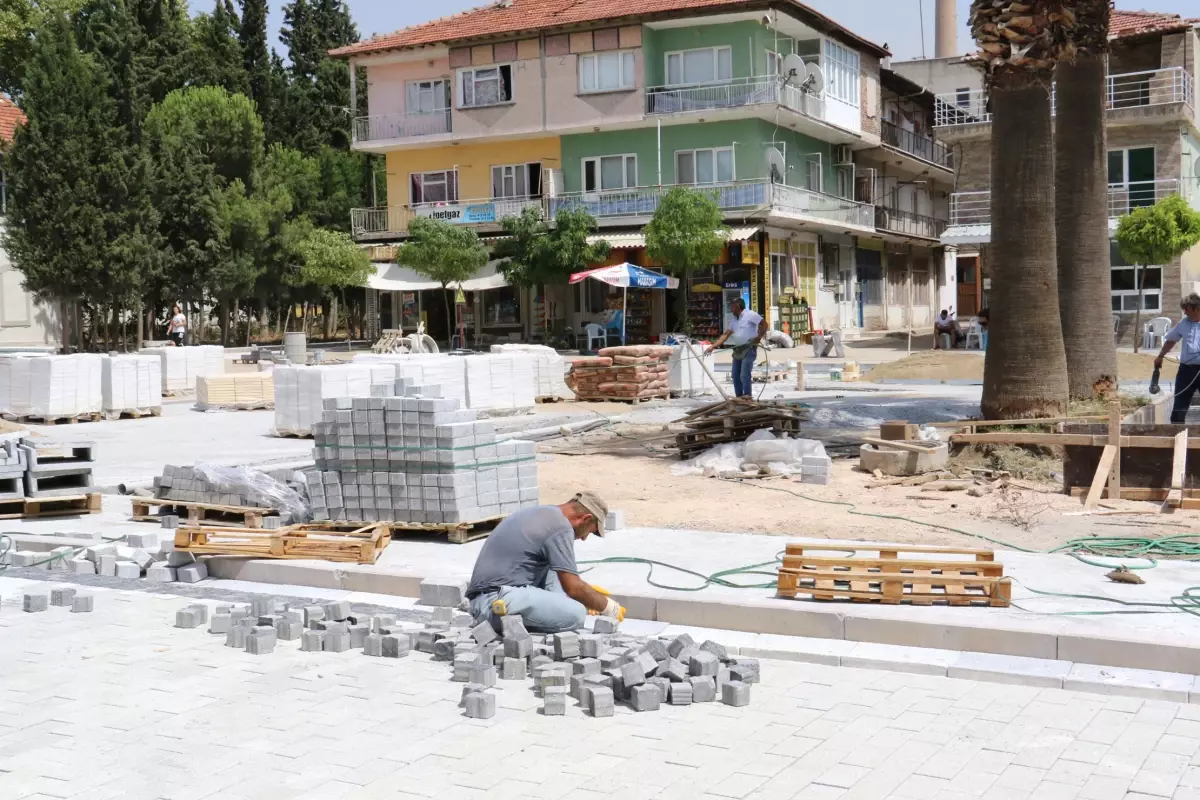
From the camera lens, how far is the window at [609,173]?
43.2 meters

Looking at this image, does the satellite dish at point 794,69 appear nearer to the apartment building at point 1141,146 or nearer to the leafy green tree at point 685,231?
the apartment building at point 1141,146

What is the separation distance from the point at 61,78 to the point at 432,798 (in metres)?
37.4

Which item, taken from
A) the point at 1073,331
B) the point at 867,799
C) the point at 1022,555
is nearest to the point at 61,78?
the point at 1073,331

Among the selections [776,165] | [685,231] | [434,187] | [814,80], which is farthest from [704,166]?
[434,187]

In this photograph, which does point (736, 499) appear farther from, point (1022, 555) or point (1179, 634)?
point (1179, 634)

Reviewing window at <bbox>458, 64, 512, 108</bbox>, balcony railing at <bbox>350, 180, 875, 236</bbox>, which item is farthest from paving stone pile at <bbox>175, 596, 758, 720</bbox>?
window at <bbox>458, 64, 512, 108</bbox>

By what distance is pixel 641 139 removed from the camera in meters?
42.9

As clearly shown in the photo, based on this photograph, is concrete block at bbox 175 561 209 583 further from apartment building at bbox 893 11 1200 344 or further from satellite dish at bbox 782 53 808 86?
satellite dish at bbox 782 53 808 86

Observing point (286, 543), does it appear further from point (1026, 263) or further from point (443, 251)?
point (443, 251)

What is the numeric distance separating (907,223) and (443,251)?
22016mm

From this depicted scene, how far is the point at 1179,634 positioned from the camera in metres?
6.88

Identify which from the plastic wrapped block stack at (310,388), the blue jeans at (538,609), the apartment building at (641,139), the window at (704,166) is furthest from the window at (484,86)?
the blue jeans at (538,609)

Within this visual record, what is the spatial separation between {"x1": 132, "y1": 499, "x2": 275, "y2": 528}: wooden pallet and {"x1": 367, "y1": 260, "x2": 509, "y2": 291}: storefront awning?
30507mm

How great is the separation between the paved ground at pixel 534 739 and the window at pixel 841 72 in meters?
40.6
